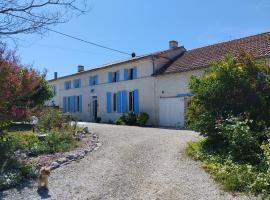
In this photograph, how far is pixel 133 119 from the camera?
26.3 metres

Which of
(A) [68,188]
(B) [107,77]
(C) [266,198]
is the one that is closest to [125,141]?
(A) [68,188]

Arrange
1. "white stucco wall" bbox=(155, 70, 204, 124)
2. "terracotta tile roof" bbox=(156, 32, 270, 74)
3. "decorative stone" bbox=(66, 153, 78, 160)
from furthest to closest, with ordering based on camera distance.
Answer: "white stucco wall" bbox=(155, 70, 204, 124) < "terracotta tile roof" bbox=(156, 32, 270, 74) < "decorative stone" bbox=(66, 153, 78, 160)

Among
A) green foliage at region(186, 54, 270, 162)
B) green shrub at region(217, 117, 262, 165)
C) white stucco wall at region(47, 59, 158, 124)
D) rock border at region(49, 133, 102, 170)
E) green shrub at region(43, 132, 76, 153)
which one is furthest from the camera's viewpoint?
white stucco wall at region(47, 59, 158, 124)

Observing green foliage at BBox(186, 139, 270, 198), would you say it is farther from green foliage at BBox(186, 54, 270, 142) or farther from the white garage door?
the white garage door

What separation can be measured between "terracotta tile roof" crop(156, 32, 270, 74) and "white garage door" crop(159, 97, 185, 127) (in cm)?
191

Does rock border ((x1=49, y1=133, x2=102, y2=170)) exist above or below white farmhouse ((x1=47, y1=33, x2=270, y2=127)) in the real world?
below

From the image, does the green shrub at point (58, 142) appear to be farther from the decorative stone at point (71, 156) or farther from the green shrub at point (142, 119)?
the green shrub at point (142, 119)

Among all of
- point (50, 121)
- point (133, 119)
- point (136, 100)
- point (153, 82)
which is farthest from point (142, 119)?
point (50, 121)

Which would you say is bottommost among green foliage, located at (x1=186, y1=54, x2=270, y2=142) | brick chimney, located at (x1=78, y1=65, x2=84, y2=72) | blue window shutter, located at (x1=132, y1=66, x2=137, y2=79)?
green foliage, located at (x1=186, y1=54, x2=270, y2=142)

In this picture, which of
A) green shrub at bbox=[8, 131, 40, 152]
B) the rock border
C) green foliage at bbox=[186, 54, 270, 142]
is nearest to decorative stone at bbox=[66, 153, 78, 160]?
the rock border

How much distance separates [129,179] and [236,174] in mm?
2338

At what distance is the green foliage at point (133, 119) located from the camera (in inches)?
1000

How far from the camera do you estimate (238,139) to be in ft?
31.1

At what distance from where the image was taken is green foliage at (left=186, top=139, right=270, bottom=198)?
23.9ft
